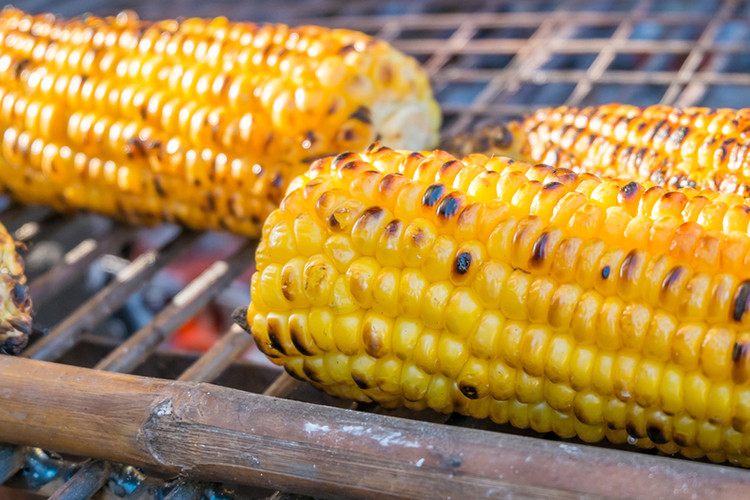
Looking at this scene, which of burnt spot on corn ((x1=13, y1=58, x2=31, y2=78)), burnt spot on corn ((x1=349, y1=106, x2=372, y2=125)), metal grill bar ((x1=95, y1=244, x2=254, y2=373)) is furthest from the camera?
burnt spot on corn ((x1=13, y1=58, x2=31, y2=78))

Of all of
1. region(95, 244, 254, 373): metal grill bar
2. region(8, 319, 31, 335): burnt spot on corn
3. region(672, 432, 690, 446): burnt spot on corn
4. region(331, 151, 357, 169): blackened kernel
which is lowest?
region(95, 244, 254, 373): metal grill bar

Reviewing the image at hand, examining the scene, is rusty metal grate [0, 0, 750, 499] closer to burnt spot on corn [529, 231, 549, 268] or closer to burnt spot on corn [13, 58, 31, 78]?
burnt spot on corn [529, 231, 549, 268]

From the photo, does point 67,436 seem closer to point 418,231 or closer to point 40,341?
point 40,341

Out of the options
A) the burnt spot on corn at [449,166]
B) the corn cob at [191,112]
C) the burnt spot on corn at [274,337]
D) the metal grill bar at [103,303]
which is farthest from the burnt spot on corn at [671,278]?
the metal grill bar at [103,303]

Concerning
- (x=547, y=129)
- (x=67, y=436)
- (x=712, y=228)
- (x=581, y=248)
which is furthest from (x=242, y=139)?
(x=712, y=228)

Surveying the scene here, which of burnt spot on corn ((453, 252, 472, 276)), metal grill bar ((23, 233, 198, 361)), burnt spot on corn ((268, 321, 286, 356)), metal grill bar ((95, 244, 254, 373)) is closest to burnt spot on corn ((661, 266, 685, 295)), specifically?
burnt spot on corn ((453, 252, 472, 276))

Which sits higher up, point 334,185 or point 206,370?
point 334,185

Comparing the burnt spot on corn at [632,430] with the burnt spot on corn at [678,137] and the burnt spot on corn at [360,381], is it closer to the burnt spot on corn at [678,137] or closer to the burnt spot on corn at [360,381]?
the burnt spot on corn at [360,381]
